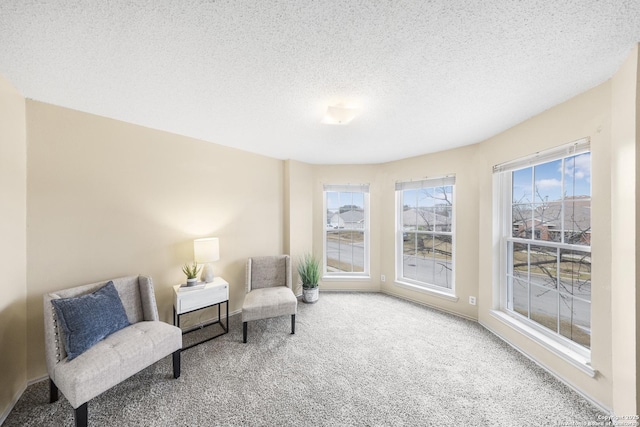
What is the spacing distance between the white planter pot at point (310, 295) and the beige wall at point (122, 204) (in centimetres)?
95

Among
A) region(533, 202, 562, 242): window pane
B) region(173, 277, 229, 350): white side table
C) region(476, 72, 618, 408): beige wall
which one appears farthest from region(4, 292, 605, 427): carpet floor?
region(533, 202, 562, 242): window pane

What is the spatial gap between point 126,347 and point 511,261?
3.68 meters

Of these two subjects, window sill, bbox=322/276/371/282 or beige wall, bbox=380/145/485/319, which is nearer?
beige wall, bbox=380/145/485/319

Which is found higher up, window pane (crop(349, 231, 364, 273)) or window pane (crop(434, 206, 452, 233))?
window pane (crop(434, 206, 452, 233))

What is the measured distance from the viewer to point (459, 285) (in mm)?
2994

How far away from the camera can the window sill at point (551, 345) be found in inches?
65.1

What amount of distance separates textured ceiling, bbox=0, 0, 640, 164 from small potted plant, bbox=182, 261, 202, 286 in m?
1.59

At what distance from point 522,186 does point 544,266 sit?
0.82m

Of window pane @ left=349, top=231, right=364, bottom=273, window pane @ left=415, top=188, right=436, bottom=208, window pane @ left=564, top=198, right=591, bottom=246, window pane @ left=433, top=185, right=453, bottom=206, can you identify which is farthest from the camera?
window pane @ left=349, top=231, right=364, bottom=273

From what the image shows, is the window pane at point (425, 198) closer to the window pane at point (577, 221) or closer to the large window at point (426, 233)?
the large window at point (426, 233)

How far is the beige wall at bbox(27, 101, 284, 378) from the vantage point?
1.81 metres

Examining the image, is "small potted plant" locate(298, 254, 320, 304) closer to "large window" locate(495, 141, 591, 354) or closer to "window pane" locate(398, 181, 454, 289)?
"window pane" locate(398, 181, 454, 289)

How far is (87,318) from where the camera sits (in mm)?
1596

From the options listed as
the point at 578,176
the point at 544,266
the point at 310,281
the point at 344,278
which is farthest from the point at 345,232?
the point at 578,176
